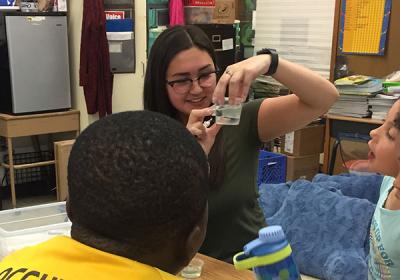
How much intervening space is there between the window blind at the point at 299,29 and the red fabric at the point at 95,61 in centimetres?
163

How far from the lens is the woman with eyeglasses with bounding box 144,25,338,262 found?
60.9 inches

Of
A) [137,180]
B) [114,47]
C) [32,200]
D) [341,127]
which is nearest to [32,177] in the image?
[32,200]

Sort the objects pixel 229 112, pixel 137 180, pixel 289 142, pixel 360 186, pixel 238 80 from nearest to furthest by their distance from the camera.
A: pixel 137 180 < pixel 238 80 < pixel 229 112 < pixel 360 186 < pixel 289 142

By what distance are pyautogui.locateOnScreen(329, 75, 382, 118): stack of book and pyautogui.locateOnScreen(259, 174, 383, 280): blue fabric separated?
0.71 meters

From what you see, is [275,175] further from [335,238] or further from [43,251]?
[43,251]

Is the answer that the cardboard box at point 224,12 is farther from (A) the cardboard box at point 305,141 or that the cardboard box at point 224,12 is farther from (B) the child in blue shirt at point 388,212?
(B) the child in blue shirt at point 388,212

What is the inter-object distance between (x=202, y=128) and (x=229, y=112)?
9 centimetres

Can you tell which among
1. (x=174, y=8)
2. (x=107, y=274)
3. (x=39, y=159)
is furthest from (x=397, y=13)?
(x=107, y=274)

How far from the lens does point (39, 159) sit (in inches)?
188

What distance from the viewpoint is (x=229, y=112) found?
4.82 feet

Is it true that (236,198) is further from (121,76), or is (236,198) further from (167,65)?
(121,76)

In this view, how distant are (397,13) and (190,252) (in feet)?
11.6

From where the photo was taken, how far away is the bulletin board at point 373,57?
385 cm

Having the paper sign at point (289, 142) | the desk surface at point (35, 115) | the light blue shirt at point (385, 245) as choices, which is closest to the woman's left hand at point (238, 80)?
the light blue shirt at point (385, 245)
